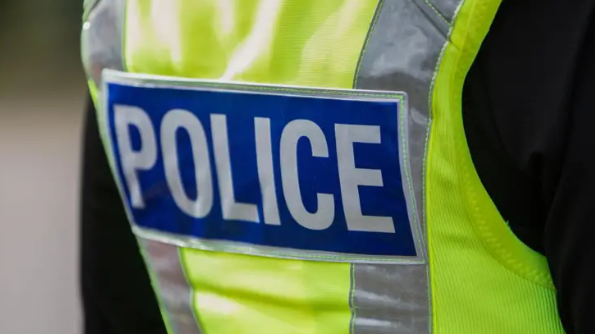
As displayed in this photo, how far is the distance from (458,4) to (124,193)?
278 mm

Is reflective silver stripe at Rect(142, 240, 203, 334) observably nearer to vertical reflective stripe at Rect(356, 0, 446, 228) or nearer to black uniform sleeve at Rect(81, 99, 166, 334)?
black uniform sleeve at Rect(81, 99, 166, 334)

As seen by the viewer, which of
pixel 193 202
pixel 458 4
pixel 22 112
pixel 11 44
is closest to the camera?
pixel 458 4

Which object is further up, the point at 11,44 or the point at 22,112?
the point at 11,44

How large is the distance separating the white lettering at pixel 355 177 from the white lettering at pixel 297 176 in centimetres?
1

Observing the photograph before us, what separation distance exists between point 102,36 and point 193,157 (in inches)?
4.2

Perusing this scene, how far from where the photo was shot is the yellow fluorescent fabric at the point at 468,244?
37cm

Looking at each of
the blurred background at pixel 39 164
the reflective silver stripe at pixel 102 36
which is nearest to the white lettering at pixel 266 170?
the reflective silver stripe at pixel 102 36

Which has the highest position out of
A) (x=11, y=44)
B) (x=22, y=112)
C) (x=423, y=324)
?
(x=423, y=324)

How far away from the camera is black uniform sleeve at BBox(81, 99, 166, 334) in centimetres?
56

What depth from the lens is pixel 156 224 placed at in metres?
0.51

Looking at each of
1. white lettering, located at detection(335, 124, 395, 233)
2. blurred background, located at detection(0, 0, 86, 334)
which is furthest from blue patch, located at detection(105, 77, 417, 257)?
blurred background, located at detection(0, 0, 86, 334)

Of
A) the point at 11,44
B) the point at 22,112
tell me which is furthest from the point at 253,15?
the point at 11,44

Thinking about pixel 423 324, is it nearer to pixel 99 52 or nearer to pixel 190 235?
pixel 190 235

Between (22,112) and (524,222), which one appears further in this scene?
(22,112)
